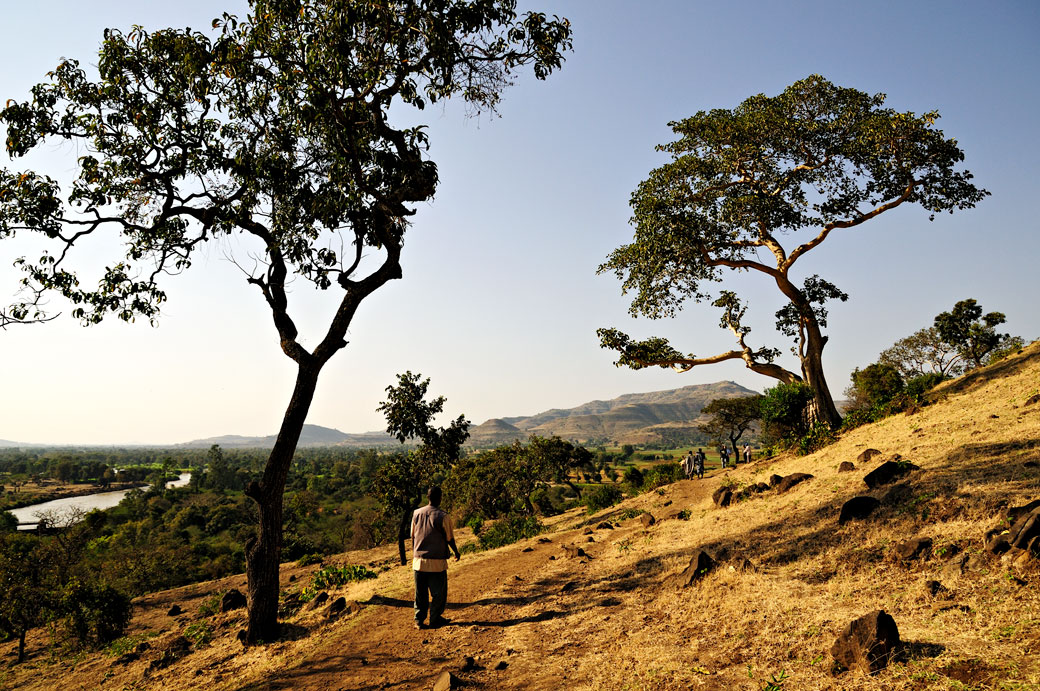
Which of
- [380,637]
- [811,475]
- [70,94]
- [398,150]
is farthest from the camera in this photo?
[811,475]

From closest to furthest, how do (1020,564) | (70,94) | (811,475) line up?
1. (1020,564)
2. (70,94)
3. (811,475)

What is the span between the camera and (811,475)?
44.1 ft

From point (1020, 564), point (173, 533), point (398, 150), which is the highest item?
point (398, 150)

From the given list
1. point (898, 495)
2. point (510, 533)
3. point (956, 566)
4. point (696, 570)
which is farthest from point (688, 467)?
point (956, 566)

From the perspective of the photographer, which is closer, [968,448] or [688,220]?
[968,448]

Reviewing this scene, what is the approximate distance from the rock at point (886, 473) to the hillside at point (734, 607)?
35 cm

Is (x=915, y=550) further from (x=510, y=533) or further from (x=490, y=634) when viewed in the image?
(x=510, y=533)

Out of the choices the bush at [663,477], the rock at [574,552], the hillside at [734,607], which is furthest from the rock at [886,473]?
the bush at [663,477]

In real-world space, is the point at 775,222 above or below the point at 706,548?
above

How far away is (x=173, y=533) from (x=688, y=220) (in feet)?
205

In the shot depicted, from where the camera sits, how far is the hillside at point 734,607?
5.06 meters

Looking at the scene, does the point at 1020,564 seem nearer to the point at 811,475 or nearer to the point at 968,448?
the point at 968,448

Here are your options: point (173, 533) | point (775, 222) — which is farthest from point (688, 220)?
point (173, 533)

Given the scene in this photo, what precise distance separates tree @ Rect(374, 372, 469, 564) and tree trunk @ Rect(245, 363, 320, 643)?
22.8 feet
